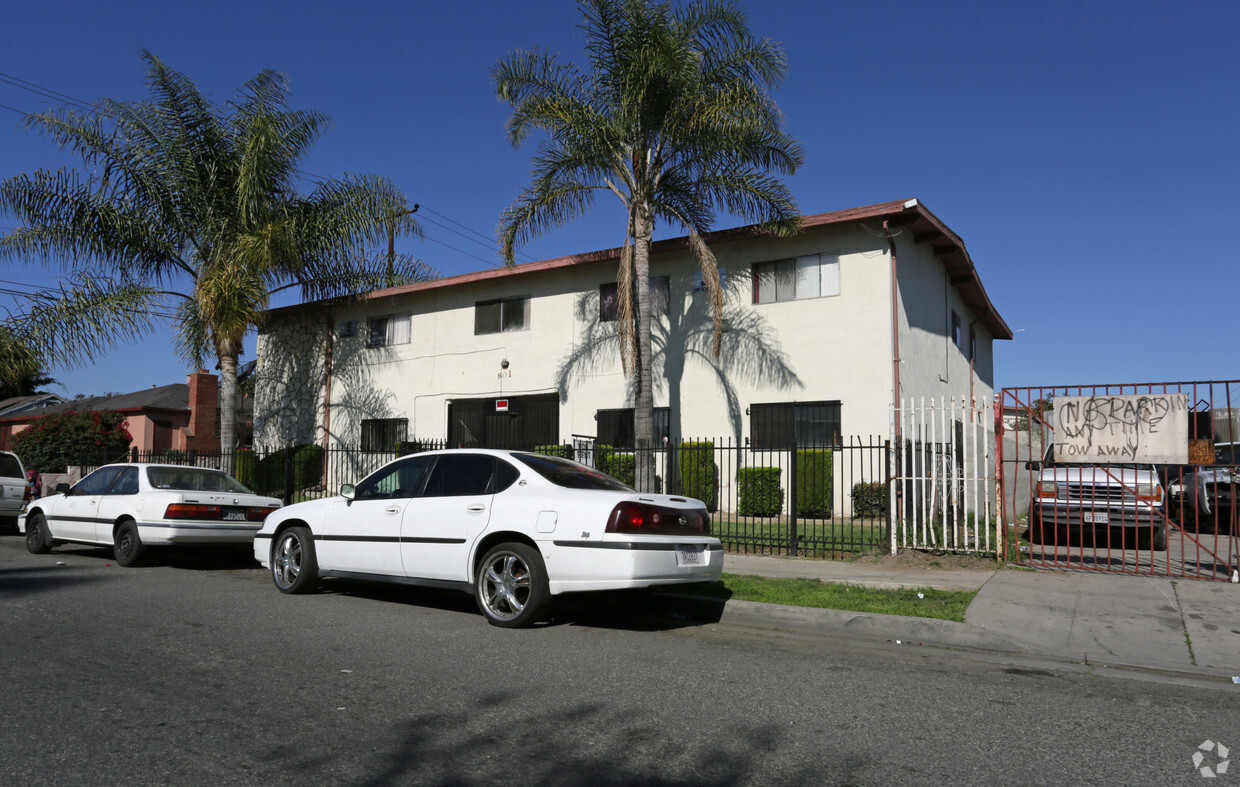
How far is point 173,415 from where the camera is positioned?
3484 centimetres

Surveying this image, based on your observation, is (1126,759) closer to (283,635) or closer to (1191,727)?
(1191,727)

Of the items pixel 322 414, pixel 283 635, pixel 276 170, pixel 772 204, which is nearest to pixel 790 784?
pixel 283 635

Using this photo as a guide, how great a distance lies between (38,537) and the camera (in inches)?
489

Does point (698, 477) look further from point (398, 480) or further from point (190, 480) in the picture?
point (398, 480)

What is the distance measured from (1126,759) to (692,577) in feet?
12.0

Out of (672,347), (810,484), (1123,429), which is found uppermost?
(672,347)

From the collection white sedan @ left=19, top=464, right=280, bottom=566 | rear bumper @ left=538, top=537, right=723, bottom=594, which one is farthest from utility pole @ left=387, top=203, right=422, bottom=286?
rear bumper @ left=538, top=537, right=723, bottom=594

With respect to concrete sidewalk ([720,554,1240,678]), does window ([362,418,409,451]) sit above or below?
above

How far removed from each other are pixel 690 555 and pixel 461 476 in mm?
2184

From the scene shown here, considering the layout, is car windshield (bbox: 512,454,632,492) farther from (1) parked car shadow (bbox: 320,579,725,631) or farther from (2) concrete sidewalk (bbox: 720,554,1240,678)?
(2) concrete sidewalk (bbox: 720,554,1240,678)

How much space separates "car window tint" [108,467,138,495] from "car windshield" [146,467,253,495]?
0.20m

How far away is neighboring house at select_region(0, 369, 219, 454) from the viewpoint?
100ft

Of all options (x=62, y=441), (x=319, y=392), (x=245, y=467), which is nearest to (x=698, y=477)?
(x=319, y=392)

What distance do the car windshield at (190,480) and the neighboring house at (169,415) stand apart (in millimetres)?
16457
